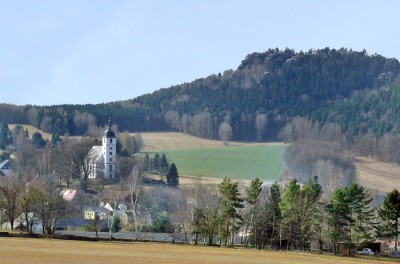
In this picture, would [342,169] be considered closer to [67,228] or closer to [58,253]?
[67,228]

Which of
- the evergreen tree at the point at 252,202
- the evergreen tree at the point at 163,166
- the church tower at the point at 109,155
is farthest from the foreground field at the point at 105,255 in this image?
the evergreen tree at the point at 163,166

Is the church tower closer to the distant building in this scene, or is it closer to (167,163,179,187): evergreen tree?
(167,163,179,187): evergreen tree

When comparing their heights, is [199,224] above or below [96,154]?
below

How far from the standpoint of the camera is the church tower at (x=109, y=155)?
7222 inches

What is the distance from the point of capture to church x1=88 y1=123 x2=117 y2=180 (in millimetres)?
179500

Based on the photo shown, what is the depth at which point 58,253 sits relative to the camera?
207 feet

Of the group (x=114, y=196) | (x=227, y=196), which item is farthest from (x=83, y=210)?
(x=227, y=196)

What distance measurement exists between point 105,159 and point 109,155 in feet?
9.14

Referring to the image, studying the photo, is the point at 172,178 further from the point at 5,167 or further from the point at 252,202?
the point at 252,202

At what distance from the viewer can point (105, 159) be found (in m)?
Result: 186

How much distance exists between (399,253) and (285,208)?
12.4 meters

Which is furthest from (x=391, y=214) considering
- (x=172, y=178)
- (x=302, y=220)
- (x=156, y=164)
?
(x=156, y=164)

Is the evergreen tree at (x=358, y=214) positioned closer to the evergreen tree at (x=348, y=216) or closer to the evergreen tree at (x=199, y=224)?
the evergreen tree at (x=348, y=216)

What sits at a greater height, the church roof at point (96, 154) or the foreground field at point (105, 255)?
the church roof at point (96, 154)
